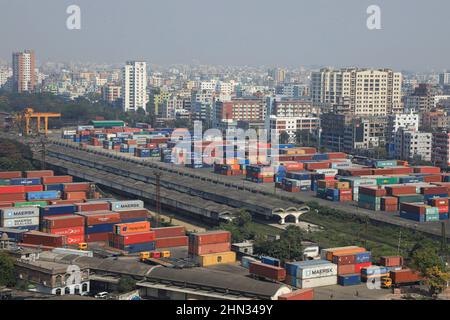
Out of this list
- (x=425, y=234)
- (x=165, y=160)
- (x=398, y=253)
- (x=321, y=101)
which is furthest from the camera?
(x=321, y=101)

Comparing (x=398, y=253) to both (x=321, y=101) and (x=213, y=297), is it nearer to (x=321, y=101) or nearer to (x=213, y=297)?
(x=213, y=297)

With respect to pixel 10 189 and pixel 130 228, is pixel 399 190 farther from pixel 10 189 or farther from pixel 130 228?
pixel 10 189

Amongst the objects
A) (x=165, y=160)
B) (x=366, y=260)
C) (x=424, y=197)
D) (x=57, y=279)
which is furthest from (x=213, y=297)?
(x=165, y=160)

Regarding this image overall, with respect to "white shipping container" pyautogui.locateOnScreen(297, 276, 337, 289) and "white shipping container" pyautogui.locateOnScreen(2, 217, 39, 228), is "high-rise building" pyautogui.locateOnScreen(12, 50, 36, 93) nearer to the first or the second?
"white shipping container" pyautogui.locateOnScreen(2, 217, 39, 228)

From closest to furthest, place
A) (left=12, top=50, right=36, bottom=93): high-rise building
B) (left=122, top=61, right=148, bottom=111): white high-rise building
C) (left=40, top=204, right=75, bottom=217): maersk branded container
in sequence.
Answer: (left=40, top=204, right=75, bottom=217): maersk branded container → (left=122, top=61, right=148, bottom=111): white high-rise building → (left=12, top=50, right=36, bottom=93): high-rise building

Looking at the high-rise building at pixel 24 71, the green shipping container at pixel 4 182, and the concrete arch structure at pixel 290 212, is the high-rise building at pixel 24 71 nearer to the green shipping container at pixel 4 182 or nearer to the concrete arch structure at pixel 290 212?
the green shipping container at pixel 4 182

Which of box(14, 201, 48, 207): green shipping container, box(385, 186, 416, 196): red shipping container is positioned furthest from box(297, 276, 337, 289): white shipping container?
box(14, 201, 48, 207): green shipping container

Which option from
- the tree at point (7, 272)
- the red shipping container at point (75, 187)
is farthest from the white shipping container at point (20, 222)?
the tree at point (7, 272)
